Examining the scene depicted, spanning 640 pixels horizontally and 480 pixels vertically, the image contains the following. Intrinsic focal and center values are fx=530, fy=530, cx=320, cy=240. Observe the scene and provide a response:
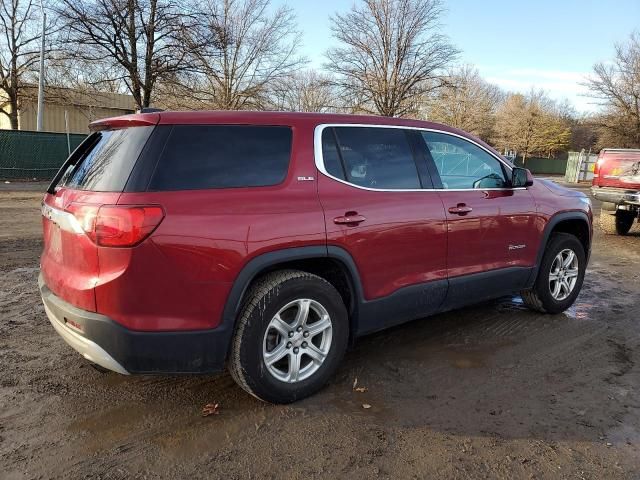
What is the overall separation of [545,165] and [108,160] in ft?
178

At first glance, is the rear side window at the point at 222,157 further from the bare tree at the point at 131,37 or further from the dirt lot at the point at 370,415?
the bare tree at the point at 131,37

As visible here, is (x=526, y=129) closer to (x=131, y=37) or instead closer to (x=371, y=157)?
(x=131, y=37)

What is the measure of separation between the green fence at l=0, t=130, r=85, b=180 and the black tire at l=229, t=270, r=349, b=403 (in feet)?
63.9

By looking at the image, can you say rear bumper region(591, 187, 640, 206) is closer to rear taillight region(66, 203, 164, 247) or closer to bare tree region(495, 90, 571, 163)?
rear taillight region(66, 203, 164, 247)

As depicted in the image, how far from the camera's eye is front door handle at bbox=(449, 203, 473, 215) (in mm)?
3920

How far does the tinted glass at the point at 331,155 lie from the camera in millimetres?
3361

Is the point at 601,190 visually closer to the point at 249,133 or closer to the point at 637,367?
the point at 637,367

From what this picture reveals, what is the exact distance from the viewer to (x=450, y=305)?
4094 mm

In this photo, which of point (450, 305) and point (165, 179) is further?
point (450, 305)

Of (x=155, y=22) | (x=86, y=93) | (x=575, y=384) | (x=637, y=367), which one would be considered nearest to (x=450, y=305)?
(x=575, y=384)

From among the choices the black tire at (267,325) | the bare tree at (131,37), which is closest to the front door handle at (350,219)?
the black tire at (267,325)

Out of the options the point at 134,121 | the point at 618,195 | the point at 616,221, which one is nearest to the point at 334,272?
the point at 134,121

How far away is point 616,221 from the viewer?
10.3 meters

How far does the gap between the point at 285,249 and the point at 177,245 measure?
0.62 m
